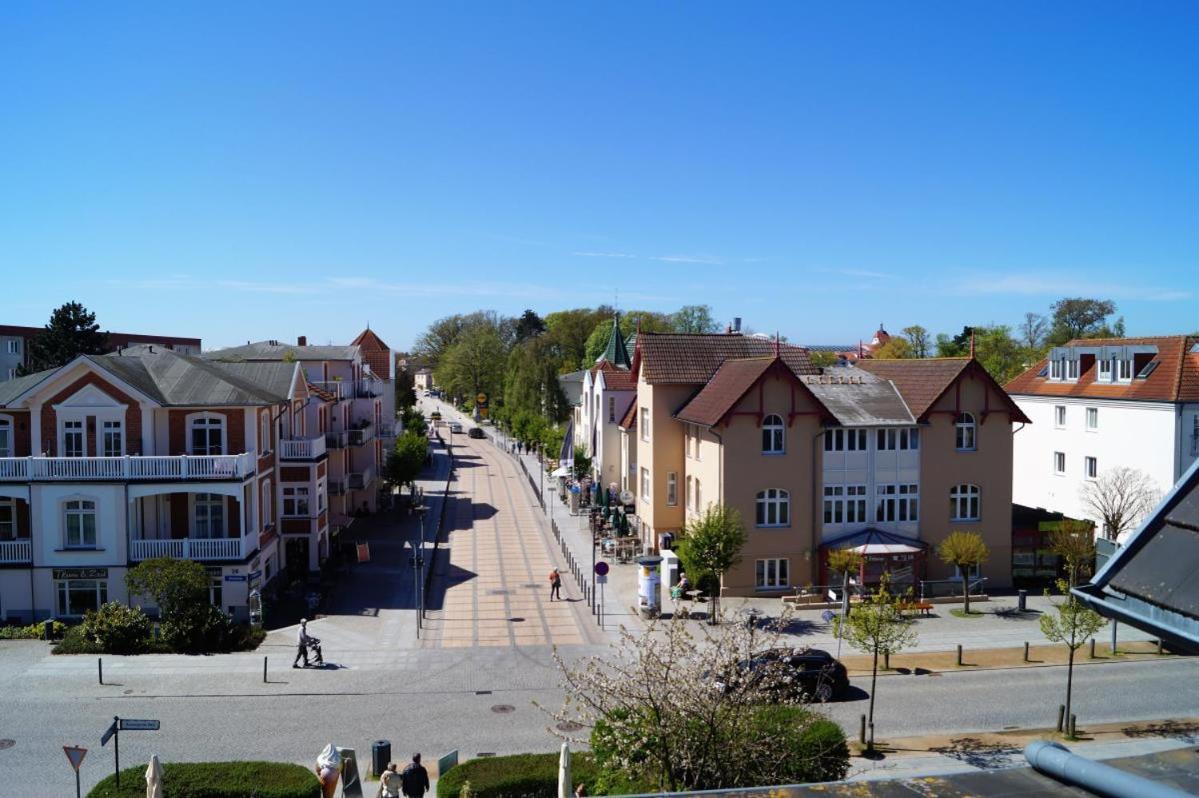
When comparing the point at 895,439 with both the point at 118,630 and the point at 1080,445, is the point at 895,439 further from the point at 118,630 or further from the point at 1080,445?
the point at 118,630

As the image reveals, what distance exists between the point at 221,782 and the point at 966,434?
29802 millimetres

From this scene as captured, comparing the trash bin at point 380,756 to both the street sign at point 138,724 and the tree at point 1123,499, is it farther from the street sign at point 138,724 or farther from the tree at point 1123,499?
the tree at point 1123,499

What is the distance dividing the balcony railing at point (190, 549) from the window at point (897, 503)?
23.6 m

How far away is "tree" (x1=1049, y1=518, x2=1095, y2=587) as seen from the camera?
3316cm

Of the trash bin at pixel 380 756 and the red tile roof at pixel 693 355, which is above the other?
the red tile roof at pixel 693 355

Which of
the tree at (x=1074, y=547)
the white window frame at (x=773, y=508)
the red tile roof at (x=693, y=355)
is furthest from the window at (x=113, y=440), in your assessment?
the tree at (x=1074, y=547)

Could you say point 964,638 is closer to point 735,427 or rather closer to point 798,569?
point 798,569

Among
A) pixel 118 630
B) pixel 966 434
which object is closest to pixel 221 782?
pixel 118 630

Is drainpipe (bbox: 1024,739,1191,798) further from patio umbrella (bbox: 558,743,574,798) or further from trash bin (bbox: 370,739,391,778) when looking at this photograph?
trash bin (bbox: 370,739,391,778)

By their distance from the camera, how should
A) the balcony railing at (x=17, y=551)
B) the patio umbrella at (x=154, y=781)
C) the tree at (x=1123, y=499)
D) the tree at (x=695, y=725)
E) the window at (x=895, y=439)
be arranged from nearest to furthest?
the tree at (x=695, y=725) < the patio umbrella at (x=154, y=781) < the balcony railing at (x=17, y=551) < the window at (x=895, y=439) < the tree at (x=1123, y=499)

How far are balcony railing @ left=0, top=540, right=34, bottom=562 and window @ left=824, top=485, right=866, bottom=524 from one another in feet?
91.9

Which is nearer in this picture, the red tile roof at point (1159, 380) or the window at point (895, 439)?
the window at point (895, 439)

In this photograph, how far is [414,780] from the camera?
670 inches

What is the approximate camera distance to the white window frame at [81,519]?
103 feet
